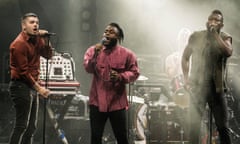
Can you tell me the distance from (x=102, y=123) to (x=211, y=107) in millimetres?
1236

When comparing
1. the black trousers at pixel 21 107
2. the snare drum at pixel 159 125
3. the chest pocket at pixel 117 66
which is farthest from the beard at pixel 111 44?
the snare drum at pixel 159 125

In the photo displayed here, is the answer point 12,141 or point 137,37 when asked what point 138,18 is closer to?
point 137,37

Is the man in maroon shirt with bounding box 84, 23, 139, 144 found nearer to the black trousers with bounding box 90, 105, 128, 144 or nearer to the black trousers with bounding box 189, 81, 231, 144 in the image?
the black trousers with bounding box 90, 105, 128, 144

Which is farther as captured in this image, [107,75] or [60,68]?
[60,68]

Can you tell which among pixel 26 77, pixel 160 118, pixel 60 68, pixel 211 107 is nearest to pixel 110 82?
pixel 26 77

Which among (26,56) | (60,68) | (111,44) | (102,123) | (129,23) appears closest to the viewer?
(102,123)

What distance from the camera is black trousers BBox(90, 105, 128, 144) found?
182 inches

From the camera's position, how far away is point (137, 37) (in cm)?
831

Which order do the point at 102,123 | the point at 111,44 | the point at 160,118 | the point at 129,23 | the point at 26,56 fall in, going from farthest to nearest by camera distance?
the point at 129,23 → the point at 160,118 → the point at 26,56 → the point at 111,44 → the point at 102,123

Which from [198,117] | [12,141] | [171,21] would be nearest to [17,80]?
[12,141]

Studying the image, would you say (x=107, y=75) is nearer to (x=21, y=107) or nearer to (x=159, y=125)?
(x=21, y=107)

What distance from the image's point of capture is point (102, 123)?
4.65 metres

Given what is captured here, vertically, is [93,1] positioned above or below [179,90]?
above

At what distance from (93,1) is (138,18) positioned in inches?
35.4
